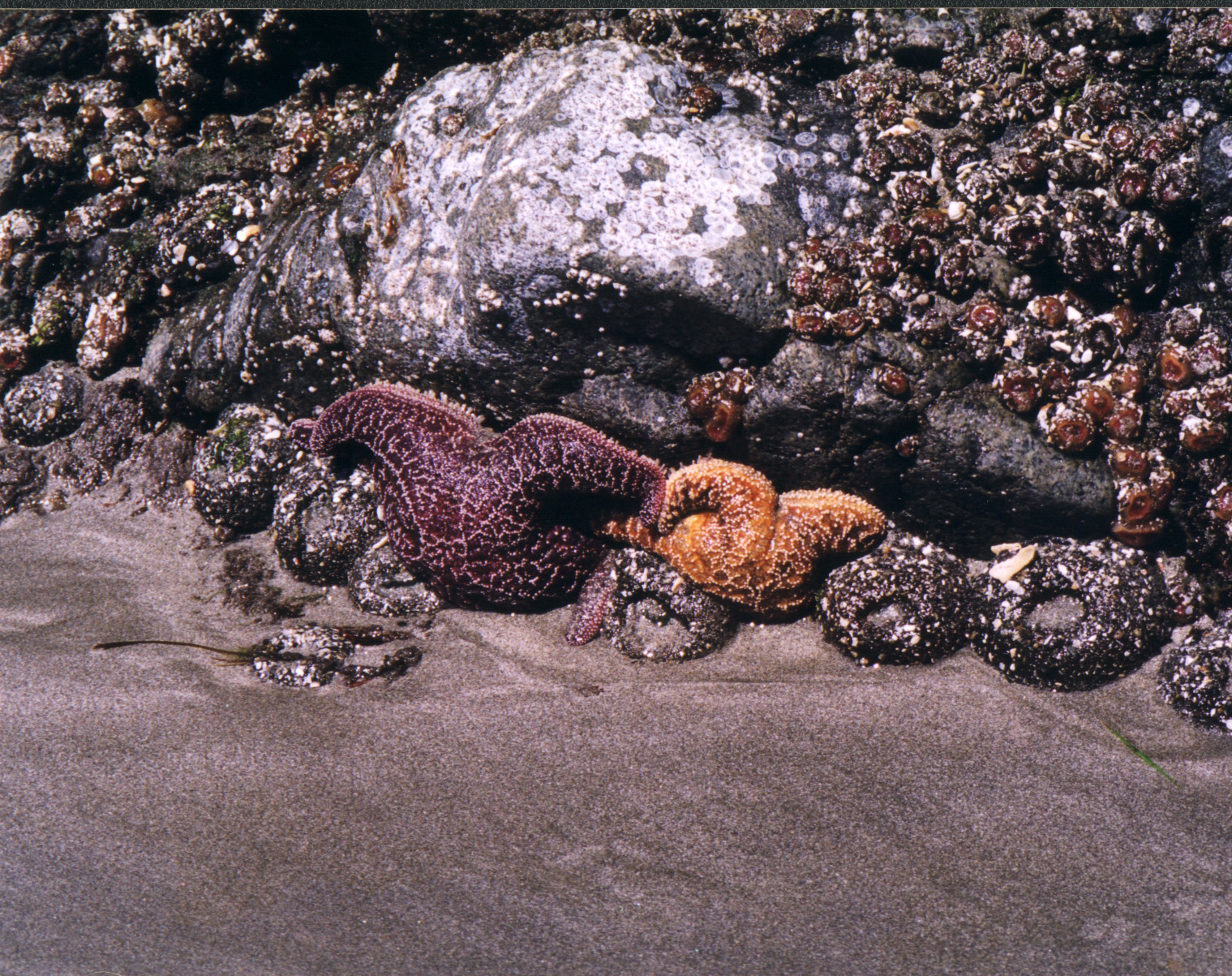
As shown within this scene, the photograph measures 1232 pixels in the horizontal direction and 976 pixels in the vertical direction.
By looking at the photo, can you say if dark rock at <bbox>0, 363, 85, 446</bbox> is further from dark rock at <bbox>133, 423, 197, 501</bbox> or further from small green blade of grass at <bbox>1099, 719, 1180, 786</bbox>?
small green blade of grass at <bbox>1099, 719, 1180, 786</bbox>

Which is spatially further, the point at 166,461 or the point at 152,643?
the point at 166,461

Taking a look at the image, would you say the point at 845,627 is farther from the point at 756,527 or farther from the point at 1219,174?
the point at 1219,174

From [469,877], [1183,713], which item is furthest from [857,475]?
[469,877]

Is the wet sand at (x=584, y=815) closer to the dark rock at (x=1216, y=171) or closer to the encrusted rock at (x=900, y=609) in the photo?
the encrusted rock at (x=900, y=609)

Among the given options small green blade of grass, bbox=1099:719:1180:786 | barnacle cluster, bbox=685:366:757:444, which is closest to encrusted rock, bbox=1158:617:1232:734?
small green blade of grass, bbox=1099:719:1180:786

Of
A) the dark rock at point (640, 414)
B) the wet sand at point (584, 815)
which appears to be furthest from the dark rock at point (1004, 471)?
the dark rock at point (640, 414)

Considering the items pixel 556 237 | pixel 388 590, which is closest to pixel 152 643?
pixel 388 590

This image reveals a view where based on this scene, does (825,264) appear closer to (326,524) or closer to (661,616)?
(661,616)
